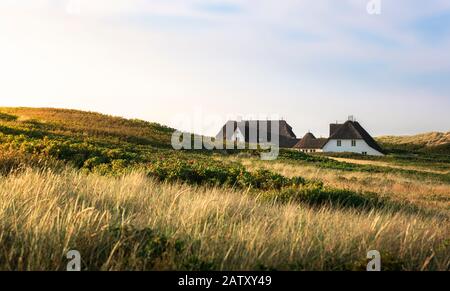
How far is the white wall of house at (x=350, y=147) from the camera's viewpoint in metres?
66.1

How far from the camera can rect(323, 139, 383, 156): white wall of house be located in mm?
66062

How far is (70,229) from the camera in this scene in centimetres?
522

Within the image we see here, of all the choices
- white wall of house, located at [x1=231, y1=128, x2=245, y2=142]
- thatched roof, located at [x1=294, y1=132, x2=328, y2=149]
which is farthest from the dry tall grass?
thatched roof, located at [x1=294, y1=132, x2=328, y2=149]

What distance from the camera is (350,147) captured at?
67.9 metres

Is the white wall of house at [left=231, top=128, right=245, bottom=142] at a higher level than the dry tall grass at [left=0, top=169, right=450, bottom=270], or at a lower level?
higher

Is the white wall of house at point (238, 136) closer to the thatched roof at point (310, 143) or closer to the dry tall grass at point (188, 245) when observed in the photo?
the thatched roof at point (310, 143)

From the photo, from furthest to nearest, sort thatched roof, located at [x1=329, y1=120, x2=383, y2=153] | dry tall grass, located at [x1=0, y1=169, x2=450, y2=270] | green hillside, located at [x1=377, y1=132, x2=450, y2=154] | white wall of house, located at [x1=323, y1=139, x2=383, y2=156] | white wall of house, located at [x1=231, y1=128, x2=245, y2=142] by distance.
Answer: green hillside, located at [x1=377, y1=132, x2=450, y2=154], white wall of house, located at [x1=231, y1=128, x2=245, y2=142], thatched roof, located at [x1=329, y1=120, x2=383, y2=153], white wall of house, located at [x1=323, y1=139, x2=383, y2=156], dry tall grass, located at [x1=0, y1=169, x2=450, y2=270]

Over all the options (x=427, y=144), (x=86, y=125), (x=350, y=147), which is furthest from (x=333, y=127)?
(x=86, y=125)

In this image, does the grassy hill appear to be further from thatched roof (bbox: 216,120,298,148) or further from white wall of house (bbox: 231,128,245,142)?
thatched roof (bbox: 216,120,298,148)

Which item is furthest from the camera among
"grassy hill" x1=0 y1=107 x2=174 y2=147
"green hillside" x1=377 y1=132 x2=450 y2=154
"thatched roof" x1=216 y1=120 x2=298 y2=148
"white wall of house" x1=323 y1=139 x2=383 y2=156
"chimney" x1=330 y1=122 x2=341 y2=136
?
"chimney" x1=330 y1=122 x2=341 y2=136

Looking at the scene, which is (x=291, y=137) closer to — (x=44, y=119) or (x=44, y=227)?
(x=44, y=119)
